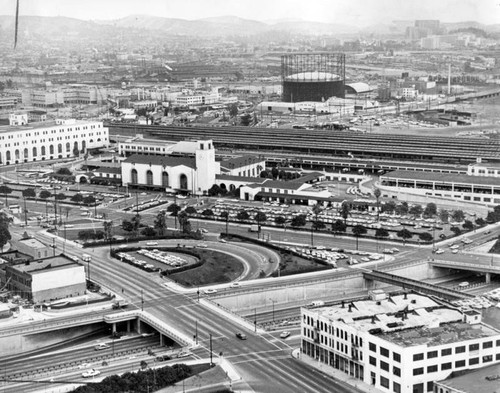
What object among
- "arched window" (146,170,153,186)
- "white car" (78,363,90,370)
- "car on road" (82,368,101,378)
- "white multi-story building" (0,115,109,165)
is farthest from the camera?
"white multi-story building" (0,115,109,165)

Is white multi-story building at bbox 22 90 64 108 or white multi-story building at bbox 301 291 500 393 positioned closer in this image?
white multi-story building at bbox 301 291 500 393

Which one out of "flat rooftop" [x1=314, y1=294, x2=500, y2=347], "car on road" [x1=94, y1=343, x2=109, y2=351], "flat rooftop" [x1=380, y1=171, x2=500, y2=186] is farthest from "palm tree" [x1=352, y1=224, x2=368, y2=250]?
"car on road" [x1=94, y1=343, x2=109, y2=351]

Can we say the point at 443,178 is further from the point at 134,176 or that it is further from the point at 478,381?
the point at 478,381

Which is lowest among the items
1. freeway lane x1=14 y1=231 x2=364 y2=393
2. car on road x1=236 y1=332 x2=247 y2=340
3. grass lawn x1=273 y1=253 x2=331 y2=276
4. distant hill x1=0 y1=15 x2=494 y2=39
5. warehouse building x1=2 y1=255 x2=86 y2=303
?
grass lawn x1=273 y1=253 x2=331 y2=276

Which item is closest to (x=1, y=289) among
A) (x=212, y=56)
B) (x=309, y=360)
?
(x=309, y=360)

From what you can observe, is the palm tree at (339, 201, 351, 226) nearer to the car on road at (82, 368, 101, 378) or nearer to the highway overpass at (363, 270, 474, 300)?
the highway overpass at (363, 270, 474, 300)

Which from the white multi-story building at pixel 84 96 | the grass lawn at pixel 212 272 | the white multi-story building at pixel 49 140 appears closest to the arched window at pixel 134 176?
the white multi-story building at pixel 49 140
